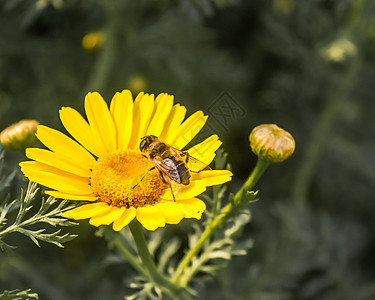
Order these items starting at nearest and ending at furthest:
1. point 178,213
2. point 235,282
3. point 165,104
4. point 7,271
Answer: point 178,213, point 165,104, point 7,271, point 235,282

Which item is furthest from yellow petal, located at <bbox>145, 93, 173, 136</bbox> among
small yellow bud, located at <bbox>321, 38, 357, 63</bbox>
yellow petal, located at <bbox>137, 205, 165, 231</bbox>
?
A: small yellow bud, located at <bbox>321, 38, 357, 63</bbox>

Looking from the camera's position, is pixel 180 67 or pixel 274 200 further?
pixel 274 200

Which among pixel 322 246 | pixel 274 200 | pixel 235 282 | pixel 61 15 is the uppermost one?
pixel 61 15

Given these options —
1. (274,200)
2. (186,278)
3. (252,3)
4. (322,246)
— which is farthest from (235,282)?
(252,3)

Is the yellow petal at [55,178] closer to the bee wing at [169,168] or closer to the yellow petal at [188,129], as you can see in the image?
the bee wing at [169,168]

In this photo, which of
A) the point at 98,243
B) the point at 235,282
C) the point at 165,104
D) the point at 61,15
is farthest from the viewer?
the point at 61,15

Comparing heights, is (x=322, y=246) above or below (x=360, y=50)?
below

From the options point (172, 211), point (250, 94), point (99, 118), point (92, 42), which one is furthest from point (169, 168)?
point (250, 94)

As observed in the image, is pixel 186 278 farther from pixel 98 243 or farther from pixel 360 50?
pixel 360 50
